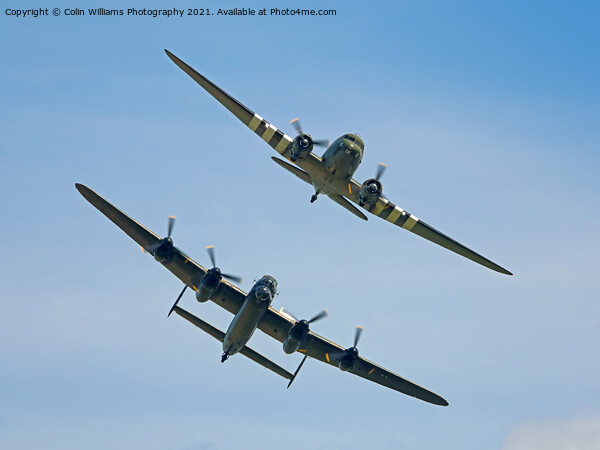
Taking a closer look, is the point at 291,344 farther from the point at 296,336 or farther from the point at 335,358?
the point at 335,358

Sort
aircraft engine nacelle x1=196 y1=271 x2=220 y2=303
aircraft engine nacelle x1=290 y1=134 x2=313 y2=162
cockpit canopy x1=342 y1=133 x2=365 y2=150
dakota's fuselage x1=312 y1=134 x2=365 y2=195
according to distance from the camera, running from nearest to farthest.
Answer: dakota's fuselage x1=312 y1=134 x2=365 y2=195 → cockpit canopy x1=342 y1=133 x2=365 y2=150 → aircraft engine nacelle x1=290 y1=134 x2=313 y2=162 → aircraft engine nacelle x1=196 y1=271 x2=220 y2=303

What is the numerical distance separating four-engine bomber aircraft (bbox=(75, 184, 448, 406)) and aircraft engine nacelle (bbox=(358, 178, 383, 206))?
23.9 feet

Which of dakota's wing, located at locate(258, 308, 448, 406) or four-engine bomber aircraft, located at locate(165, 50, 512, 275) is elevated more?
four-engine bomber aircraft, located at locate(165, 50, 512, 275)

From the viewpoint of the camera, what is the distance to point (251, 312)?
46812 millimetres

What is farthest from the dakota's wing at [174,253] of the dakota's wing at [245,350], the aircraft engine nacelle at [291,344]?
the aircraft engine nacelle at [291,344]

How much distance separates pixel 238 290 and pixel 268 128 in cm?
1005

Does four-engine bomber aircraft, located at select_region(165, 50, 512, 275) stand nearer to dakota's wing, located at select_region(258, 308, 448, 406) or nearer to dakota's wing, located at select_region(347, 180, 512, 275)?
dakota's wing, located at select_region(347, 180, 512, 275)

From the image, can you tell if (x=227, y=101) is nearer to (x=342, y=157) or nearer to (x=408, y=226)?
(x=342, y=157)

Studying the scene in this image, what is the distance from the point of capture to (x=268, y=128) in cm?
4778

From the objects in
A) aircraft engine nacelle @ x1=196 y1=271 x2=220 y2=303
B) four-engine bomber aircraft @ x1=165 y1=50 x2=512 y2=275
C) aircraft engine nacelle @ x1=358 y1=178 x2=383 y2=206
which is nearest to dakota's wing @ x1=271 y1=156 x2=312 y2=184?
four-engine bomber aircraft @ x1=165 y1=50 x2=512 y2=275

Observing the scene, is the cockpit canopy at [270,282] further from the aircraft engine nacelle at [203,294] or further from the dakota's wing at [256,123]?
the dakota's wing at [256,123]

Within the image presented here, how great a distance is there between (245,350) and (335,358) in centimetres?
568

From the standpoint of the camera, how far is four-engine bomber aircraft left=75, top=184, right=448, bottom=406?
4697cm

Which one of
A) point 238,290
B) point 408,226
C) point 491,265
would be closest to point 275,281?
point 238,290
